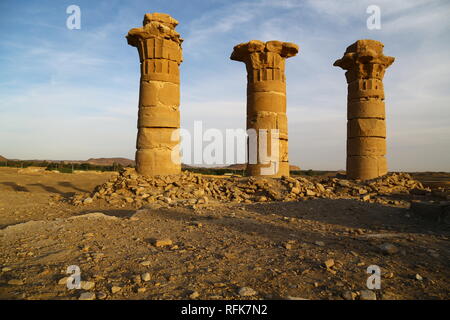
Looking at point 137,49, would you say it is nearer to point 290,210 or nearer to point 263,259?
point 290,210

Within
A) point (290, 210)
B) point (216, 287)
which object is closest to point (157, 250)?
point (216, 287)

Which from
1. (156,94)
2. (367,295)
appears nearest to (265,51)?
(156,94)

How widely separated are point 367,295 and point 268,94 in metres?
9.74

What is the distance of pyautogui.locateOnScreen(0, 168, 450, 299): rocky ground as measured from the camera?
2.73 m

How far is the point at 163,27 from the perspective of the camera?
407 inches

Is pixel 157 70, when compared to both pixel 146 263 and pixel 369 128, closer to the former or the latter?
pixel 146 263

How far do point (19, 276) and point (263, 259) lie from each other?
2.72 meters

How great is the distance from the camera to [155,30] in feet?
34.2

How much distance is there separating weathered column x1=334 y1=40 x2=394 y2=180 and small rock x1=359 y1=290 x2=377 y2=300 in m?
11.9

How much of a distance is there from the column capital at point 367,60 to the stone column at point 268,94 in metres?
4.07

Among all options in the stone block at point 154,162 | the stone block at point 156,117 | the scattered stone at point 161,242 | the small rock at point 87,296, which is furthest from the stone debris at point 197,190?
the small rock at point 87,296

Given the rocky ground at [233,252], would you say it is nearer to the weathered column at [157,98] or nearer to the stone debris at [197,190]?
the stone debris at [197,190]

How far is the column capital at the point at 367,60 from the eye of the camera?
44.7 feet

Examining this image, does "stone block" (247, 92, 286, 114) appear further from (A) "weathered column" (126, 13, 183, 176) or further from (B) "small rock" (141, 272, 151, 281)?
(B) "small rock" (141, 272, 151, 281)
